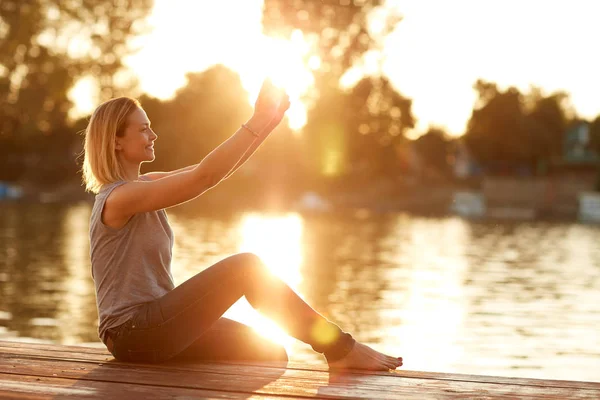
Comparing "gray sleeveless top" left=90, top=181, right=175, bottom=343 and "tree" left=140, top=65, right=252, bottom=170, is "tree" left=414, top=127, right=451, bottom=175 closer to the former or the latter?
"tree" left=140, top=65, right=252, bottom=170

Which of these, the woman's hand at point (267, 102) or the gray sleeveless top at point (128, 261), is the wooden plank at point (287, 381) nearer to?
the gray sleeveless top at point (128, 261)

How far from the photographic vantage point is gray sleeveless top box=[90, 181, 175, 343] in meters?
3.99

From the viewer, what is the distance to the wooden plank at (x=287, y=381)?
360 centimetres

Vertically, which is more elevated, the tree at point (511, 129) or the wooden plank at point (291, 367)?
the tree at point (511, 129)

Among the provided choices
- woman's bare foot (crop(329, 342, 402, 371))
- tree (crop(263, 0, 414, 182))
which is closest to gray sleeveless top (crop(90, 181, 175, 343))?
woman's bare foot (crop(329, 342, 402, 371))

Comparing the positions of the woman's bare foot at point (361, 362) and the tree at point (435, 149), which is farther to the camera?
the tree at point (435, 149)

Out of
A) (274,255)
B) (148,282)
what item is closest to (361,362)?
(148,282)

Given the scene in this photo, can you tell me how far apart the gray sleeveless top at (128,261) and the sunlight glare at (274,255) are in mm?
5186

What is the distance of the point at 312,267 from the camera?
21547mm

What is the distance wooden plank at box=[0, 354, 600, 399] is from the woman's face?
2.92 feet

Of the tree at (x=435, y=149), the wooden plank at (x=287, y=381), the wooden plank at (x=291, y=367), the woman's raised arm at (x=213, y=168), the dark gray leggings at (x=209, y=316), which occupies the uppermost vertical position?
the tree at (x=435, y=149)

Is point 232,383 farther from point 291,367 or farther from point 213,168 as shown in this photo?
point 213,168

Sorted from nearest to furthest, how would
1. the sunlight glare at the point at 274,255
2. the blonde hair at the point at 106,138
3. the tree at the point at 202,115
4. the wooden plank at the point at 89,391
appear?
the wooden plank at the point at 89,391, the blonde hair at the point at 106,138, the sunlight glare at the point at 274,255, the tree at the point at 202,115

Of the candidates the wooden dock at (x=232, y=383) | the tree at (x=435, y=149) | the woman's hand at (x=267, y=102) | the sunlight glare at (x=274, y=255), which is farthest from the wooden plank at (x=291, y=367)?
the tree at (x=435, y=149)
